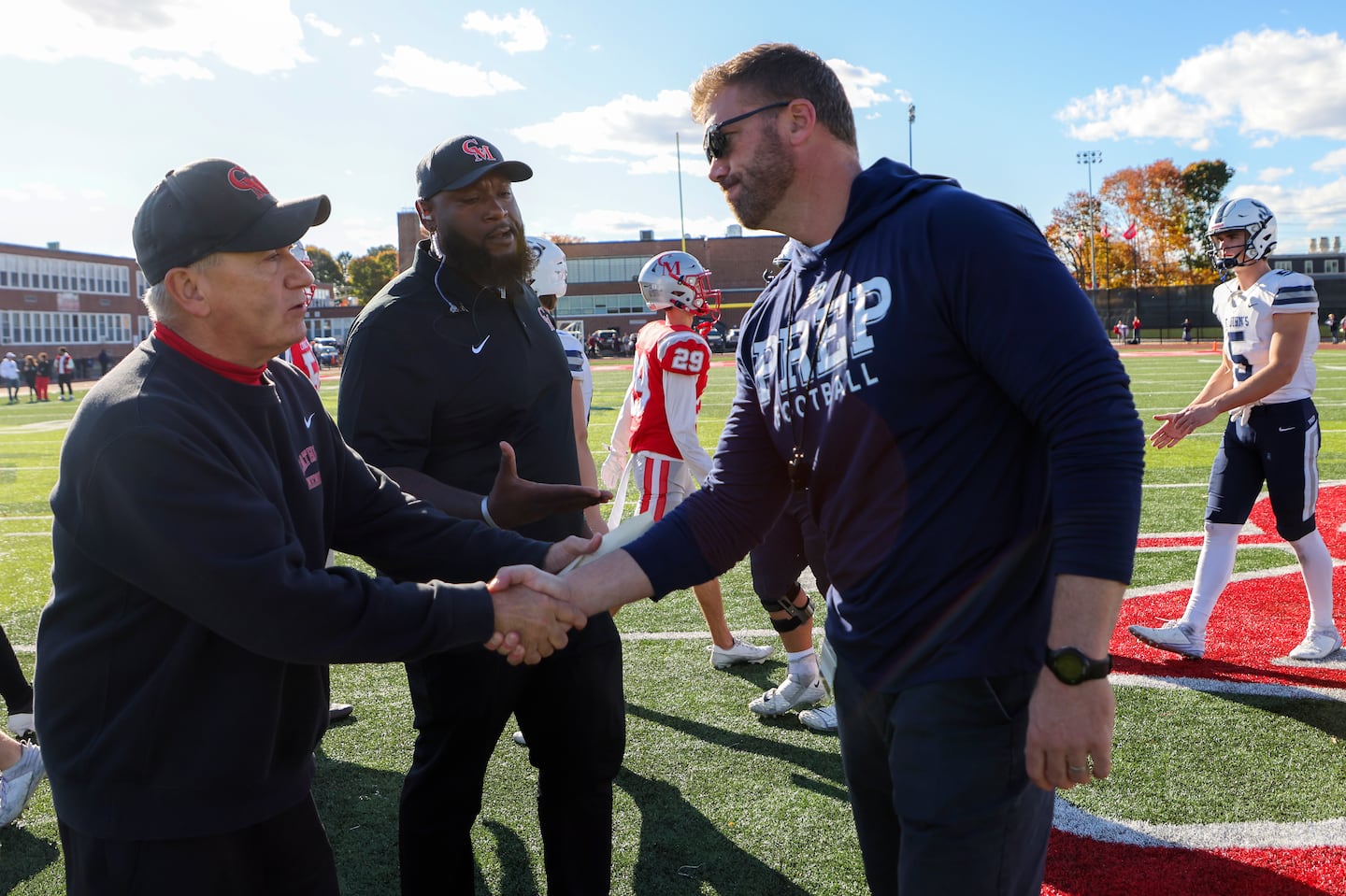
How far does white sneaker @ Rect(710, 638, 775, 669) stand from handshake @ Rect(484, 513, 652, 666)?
321 cm

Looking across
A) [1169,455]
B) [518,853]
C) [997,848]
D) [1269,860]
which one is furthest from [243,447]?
[1169,455]

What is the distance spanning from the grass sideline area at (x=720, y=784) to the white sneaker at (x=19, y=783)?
10cm

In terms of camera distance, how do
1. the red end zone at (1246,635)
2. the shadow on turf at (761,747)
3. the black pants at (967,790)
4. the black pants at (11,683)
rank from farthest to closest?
the red end zone at (1246,635) → the black pants at (11,683) → the shadow on turf at (761,747) → the black pants at (967,790)

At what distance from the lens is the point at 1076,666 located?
186cm

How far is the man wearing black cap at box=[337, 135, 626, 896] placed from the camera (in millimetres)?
3057

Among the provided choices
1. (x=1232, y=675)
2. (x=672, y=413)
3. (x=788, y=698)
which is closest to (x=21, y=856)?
(x=788, y=698)

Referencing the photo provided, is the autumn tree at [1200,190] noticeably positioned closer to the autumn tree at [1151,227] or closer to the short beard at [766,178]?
the autumn tree at [1151,227]

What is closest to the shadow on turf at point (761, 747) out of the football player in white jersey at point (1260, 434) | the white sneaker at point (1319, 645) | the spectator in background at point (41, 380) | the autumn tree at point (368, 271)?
the football player in white jersey at point (1260, 434)

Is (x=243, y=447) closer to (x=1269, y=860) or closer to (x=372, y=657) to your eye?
(x=372, y=657)

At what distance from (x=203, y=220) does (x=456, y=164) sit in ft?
3.98

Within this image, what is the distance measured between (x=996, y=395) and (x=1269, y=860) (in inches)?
99.7

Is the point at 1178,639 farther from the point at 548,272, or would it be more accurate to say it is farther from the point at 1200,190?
the point at 1200,190

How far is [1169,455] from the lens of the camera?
13.3 m

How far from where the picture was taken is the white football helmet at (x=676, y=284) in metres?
6.45
